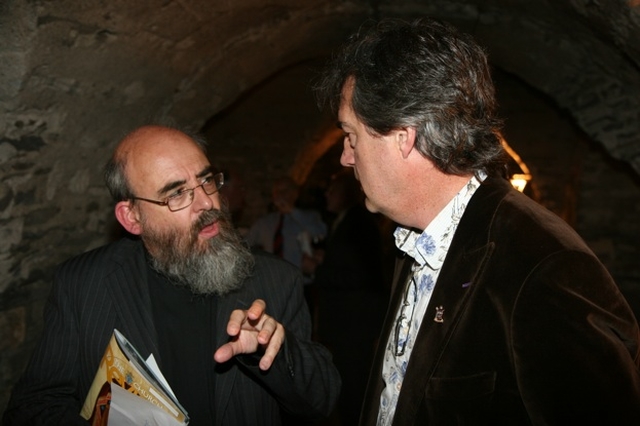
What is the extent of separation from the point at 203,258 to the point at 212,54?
2252 millimetres

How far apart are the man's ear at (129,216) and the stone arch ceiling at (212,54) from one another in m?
0.94

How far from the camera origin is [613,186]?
629 centimetres

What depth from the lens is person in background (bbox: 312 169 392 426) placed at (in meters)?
4.12

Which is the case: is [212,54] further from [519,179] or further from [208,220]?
[519,179]

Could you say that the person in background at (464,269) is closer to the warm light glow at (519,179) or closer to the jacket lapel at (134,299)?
the jacket lapel at (134,299)

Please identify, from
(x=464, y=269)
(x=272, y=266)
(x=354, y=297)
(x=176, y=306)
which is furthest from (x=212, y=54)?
(x=464, y=269)

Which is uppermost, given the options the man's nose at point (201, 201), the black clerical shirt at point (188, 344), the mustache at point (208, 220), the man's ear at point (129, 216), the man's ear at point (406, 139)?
the man's ear at point (406, 139)

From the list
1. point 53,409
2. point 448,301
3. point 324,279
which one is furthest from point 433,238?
point 324,279

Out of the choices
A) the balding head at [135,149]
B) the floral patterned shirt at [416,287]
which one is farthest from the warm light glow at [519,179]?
the balding head at [135,149]

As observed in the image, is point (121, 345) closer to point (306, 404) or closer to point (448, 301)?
point (306, 404)

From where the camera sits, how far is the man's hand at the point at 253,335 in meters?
1.49

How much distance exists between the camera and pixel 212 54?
384cm

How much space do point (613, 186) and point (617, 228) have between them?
1.55 feet

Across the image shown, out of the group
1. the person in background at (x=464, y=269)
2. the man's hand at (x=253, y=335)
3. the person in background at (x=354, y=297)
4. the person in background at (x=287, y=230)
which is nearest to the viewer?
the person in background at (x=464, y=269)
